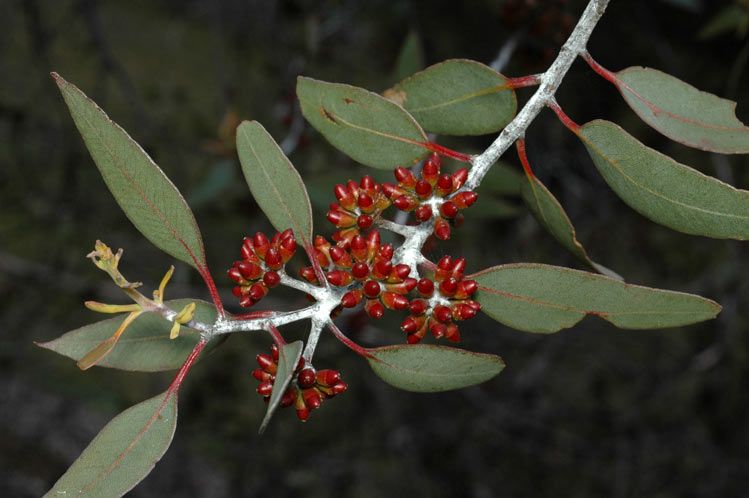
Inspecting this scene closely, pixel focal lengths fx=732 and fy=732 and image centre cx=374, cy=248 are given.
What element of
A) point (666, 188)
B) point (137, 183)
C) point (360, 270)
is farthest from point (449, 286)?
point (137, 183)

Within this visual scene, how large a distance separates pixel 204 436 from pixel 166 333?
3654 mm

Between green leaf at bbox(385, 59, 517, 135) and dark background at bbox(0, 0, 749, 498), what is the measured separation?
2.60 meters

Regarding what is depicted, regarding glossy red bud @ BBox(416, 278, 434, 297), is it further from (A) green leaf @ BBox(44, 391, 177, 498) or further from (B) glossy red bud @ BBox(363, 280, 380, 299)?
(A) green leaf @ BBox(44, 391, 177, 498)

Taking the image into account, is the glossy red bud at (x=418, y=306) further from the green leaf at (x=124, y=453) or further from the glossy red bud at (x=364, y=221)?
the green leaf at (x=124, y=453)

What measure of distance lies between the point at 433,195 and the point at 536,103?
23 cm

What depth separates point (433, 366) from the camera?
1098 millimetres

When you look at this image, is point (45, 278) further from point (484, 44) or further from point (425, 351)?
point (425, 351)

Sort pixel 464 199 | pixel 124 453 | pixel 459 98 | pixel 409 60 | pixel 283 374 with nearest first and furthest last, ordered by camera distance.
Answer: pixel 283 374, pixel 124 453, pixel 464 199, pixel 459 98, pixel 409 60

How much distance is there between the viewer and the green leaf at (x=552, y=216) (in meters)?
1.19

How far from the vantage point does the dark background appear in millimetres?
4211

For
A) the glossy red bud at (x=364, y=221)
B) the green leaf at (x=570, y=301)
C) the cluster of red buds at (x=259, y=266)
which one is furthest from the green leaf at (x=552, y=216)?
the cluster of red buds at (x=259, y=266)

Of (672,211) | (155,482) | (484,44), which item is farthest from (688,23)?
(155,482)

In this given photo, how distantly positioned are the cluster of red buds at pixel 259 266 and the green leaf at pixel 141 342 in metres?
0.06

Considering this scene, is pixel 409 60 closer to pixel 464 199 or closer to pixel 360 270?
pixel 464 199
